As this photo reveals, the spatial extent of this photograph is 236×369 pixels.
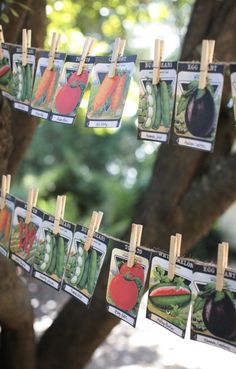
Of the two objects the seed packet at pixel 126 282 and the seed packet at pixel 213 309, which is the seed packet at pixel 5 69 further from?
the seed packet at pixel 213 309

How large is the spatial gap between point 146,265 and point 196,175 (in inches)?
57.4

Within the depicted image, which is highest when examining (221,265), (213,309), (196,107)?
(196,107)

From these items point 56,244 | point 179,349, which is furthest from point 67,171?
point 56,244

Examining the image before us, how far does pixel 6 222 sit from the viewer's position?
81.8 inches

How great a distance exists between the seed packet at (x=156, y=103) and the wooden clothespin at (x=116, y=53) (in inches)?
3.4

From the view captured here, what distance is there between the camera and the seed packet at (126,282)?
1.62 metres

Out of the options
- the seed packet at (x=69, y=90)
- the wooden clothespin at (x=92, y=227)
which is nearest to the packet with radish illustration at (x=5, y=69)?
the seed packet at (x=69, y=90)

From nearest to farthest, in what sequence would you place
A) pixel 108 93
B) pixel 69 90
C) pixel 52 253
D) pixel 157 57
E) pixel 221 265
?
1. pixel 221 265
2. pixel 157 57
3. pixel 108 93
4. pixel 69 90
5. pixel 52 253

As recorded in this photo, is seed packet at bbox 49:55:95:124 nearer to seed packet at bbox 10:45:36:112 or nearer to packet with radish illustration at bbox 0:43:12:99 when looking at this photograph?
seed packet at bbox 10:45:36:112

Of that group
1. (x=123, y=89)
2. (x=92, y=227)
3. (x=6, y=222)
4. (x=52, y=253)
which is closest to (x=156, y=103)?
(x=123, y=89)

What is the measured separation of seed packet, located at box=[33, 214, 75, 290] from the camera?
1829mm

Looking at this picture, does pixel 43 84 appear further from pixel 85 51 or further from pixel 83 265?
pixel 83 265

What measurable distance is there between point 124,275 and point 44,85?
2.30ft

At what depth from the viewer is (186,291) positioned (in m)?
1.52
